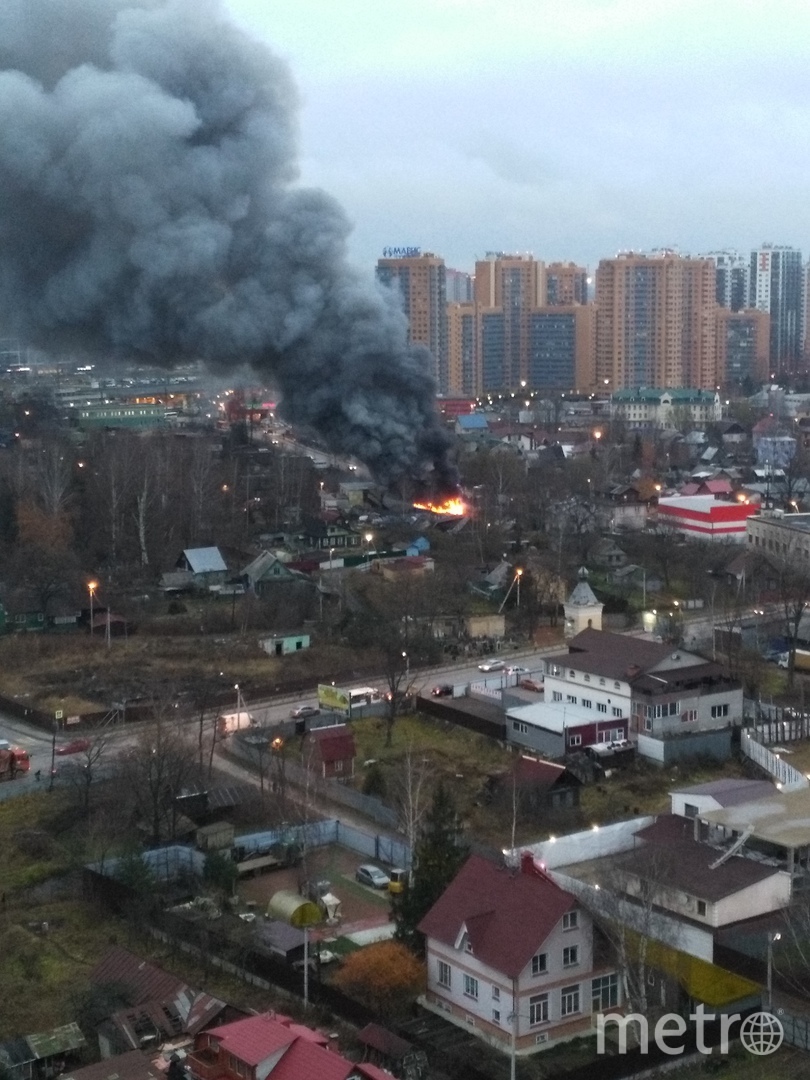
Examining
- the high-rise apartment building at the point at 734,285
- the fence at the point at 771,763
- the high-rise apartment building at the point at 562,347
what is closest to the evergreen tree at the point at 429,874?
the fence at the point at 771,763

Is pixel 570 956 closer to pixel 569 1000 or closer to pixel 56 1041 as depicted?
pixel 569 1000

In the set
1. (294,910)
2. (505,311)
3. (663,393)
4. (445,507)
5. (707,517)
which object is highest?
(505,311)

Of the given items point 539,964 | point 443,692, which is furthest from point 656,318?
point 539,964

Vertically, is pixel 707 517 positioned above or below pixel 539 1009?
above

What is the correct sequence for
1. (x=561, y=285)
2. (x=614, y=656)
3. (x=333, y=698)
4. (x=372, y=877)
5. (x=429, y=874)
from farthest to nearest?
1. (x=561, y=285)
2. (x=333, y=698)
3. (x=614, y=656)
4. (x=372, y=877)
5. (x=429, y=874)

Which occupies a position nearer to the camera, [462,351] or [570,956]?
[570,956]

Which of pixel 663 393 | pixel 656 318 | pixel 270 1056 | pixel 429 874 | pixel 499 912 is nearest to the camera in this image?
pixel 270 1056

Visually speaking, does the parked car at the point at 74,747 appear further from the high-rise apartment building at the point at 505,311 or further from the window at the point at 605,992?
the high-rise apartment building at the point at 505,311
